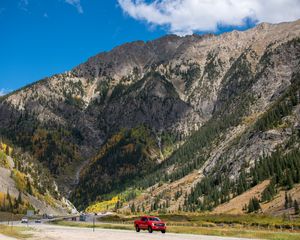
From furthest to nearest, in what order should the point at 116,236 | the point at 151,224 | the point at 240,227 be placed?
the point at 240,227 < the point at 151,224 < the point at 116,236

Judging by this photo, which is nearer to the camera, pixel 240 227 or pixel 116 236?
pixel 116 236

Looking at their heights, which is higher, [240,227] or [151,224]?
[151,224]

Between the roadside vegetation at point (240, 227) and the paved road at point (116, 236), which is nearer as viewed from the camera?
the paved road at point (116, 236)

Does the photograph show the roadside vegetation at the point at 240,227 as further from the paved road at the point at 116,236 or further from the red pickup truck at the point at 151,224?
the paved road at the point at 116,236

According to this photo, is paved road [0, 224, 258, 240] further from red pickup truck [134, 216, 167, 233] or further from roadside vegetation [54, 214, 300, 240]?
roadside vegetation [54, 214, 300, 240]

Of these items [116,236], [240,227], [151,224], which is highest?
[151,224]

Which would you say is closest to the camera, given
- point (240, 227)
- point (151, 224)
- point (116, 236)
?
point (116, 236)

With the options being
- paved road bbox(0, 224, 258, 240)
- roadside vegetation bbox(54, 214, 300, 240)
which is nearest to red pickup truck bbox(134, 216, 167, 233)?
paved road bbox(0, 224, 258, 240)

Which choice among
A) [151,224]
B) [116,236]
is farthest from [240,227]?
[116,236]


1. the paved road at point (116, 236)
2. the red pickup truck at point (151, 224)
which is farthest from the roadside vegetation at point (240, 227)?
the paved road at point (116, 236)

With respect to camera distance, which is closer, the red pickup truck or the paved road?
the paved road

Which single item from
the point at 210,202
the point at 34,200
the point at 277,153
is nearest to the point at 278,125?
the point at 277,153

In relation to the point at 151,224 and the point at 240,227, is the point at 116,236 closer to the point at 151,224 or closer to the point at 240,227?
the point at 151,224

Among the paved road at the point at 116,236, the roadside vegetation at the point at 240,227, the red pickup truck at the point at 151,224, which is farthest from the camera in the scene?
the red pickup truck at the point at 151,224
